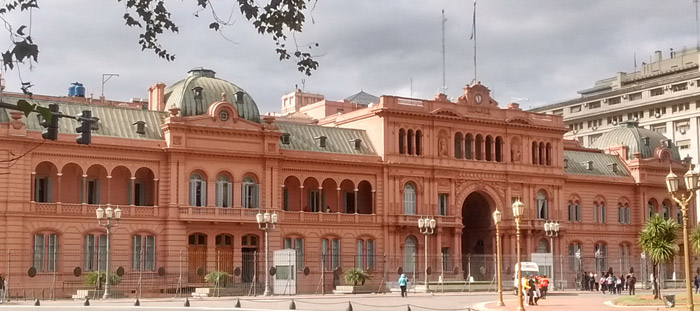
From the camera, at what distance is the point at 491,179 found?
277ft

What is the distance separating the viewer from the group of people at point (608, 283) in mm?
69750

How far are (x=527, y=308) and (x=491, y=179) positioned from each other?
35.9 m

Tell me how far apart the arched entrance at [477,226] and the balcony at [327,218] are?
9718 mm

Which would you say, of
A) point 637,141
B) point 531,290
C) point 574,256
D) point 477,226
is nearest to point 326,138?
point 477,226

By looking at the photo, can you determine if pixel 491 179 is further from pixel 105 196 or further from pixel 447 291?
pixel 105 196

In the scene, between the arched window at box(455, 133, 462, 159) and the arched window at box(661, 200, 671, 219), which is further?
the arched window at box(661, 200, 671, 219)

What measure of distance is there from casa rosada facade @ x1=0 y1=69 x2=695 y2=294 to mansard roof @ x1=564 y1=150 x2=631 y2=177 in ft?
0.61

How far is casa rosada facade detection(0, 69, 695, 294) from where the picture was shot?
65.6m

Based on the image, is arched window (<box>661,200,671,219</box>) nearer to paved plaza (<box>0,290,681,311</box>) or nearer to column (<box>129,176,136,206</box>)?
paved plaza (<box>0,290,681,311</box>)

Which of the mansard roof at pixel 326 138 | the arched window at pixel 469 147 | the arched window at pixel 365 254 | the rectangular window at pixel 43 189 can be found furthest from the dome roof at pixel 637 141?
the rectangular window at pixel 43 189

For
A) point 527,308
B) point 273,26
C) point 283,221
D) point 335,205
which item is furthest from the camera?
point 335,205

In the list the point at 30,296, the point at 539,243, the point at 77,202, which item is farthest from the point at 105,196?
the point at 539,243

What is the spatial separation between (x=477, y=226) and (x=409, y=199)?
9.54 meters

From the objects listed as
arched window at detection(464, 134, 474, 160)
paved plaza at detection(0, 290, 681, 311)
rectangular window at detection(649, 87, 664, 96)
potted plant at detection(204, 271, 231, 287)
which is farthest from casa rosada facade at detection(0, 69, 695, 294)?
rectangular window at detection(649, 87, 664, 96)
